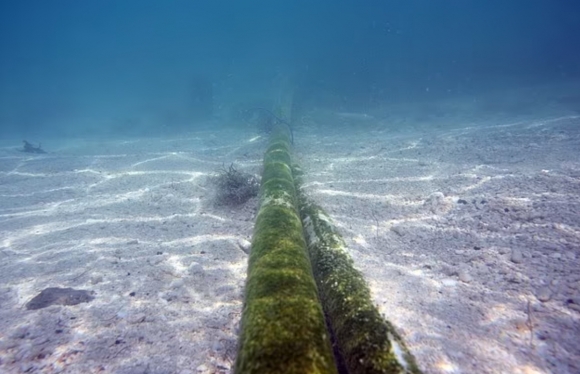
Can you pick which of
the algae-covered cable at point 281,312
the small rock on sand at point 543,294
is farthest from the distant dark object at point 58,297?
the small rock on sand at point 543,294

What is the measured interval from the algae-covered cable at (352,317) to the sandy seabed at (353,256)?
399 mm

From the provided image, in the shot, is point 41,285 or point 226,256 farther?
point 226,256

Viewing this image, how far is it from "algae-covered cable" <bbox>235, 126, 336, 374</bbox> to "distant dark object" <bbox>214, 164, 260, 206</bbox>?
2476 millimetres

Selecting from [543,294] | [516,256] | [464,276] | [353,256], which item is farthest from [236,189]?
[543,294]

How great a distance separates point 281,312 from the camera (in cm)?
218

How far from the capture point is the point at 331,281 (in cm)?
299

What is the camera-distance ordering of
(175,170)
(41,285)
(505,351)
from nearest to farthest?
(505,351) < (41,285) < (175,170)

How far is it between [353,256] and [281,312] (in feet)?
6.46

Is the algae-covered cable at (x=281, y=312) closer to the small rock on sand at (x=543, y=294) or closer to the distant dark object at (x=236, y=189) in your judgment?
the small rock on sand at (x=543, y=294)

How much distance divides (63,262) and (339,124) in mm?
14261

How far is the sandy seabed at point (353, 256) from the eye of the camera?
2555mm

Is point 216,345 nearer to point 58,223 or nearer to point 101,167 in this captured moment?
point 58,223

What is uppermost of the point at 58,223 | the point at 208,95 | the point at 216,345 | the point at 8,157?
the point at 208,95

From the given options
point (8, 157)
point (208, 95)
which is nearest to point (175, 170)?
point (8, 157)
